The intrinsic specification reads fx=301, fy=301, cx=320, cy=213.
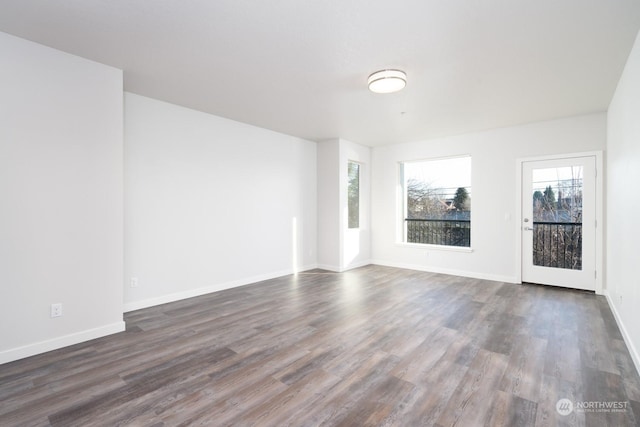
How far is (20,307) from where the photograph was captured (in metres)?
2.54

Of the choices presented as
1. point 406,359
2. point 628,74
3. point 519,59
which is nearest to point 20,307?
point 406,359

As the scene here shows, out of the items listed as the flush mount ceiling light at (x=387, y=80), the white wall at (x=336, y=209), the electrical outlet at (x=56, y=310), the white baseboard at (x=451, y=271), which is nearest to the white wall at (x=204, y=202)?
the white wall at (x=336, y=209)

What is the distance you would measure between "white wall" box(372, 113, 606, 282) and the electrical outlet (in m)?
5.42

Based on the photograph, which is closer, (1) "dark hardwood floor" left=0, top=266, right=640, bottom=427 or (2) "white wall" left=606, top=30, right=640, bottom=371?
(1) "dark hardwood floor" left=0, top=266, right=640, bottom=427

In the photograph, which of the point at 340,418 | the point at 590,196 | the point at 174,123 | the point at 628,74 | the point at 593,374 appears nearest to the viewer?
the point at 340,418

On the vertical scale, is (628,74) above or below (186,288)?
above

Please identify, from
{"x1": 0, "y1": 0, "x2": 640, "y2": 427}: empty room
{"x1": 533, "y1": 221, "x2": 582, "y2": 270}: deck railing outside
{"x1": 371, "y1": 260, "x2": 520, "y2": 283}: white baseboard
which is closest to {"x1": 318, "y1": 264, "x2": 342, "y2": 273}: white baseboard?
{"x1": 0, "y1": 0, "x2": 640, "y2": 427}: empty room

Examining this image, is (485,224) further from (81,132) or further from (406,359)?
(81,132)

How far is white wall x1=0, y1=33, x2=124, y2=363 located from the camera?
251 cm

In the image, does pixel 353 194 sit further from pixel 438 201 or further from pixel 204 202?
pixel 204 202

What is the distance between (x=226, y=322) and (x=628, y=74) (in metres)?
4.64

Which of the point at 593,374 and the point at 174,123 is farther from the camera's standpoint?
the point at 174,123

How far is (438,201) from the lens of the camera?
6.21m

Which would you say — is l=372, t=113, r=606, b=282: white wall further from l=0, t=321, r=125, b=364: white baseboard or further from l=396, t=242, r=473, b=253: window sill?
l=0, t=321, r=125, b=364: white baseboard
